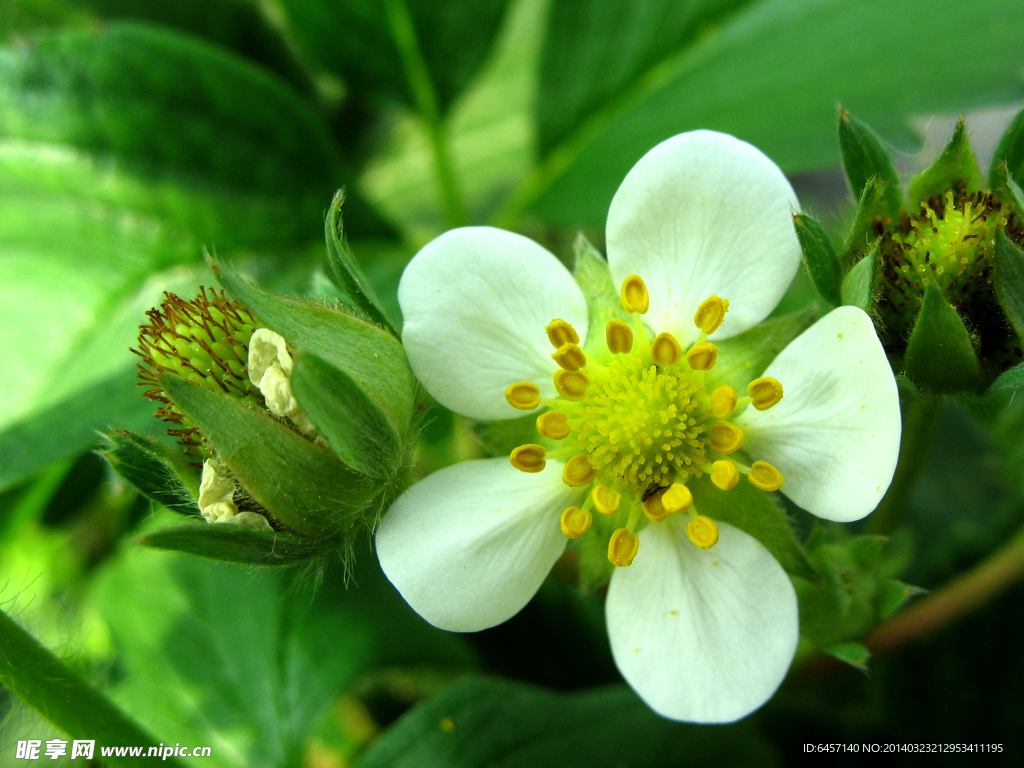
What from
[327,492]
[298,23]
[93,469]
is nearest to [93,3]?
[298,23]

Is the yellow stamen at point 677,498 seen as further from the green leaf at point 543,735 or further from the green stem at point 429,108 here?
the green stem at point 429,108

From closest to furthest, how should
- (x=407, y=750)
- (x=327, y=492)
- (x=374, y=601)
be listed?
(x=327, y=492) → (x=407, y=750) → (x=374, y=601)

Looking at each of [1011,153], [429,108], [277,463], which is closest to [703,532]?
[277,463]

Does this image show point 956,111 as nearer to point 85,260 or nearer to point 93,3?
point 85,260

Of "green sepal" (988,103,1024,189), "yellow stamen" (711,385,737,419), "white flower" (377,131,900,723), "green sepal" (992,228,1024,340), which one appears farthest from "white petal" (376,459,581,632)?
"green sepal" (988,103,1024,189)

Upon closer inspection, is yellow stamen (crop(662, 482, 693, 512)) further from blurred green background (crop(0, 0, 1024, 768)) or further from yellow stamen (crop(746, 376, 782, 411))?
blurred green background (crop(0, 0, 1024, 768))

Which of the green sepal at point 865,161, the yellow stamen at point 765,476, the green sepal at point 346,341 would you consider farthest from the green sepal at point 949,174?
the green sepal at point 346,341
